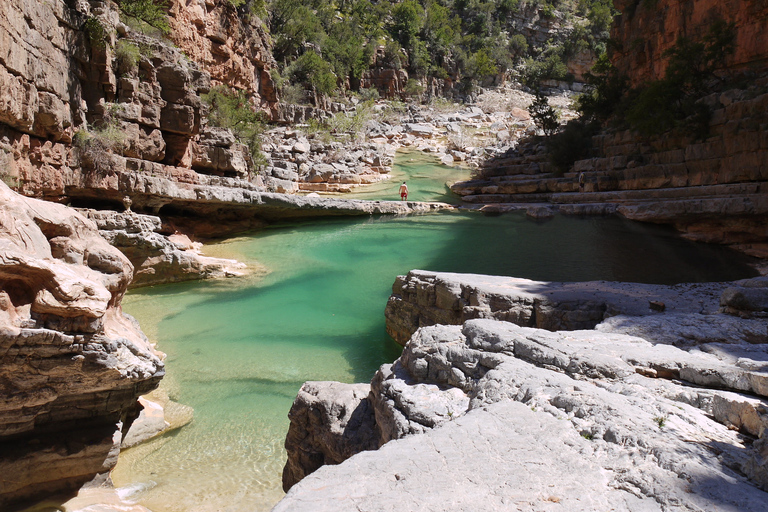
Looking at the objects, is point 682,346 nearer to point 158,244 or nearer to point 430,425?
point 430,425

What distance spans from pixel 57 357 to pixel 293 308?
5122 mm

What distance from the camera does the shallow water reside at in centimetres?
457

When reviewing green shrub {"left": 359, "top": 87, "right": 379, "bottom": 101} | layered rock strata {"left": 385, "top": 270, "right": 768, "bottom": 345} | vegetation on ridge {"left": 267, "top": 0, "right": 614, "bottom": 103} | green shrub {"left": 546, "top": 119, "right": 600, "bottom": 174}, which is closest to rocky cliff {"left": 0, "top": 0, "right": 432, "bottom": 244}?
layered rock strata {"left": 385, "top": 270, "right": 768, "bottom": 345}

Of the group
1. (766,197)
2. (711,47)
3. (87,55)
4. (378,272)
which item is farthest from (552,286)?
(711,47)

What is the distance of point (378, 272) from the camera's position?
10.4 m

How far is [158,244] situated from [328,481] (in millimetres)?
8878

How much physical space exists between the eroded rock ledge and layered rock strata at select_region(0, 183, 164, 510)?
1.79 m

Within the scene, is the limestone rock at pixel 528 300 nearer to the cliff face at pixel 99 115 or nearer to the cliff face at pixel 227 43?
the cliff face at pixel 99 115

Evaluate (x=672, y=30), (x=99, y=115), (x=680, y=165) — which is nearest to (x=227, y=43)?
(x=99, y=115)

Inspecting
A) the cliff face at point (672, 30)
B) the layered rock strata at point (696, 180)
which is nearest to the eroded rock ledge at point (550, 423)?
the layered rock strata at point (696, 180)

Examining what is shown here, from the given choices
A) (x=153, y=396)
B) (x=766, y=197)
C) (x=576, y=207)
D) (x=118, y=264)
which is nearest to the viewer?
(x=118, y=264)

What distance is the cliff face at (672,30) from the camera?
1467 centimetres

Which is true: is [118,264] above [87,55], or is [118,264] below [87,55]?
below

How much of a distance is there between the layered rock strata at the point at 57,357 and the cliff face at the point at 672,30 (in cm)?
1743
